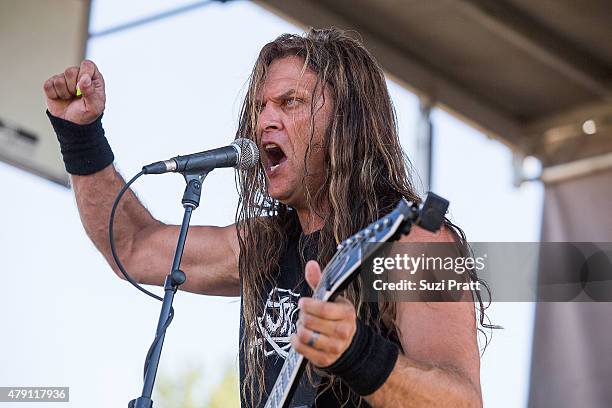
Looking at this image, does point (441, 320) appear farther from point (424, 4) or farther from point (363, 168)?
point (424, 4)

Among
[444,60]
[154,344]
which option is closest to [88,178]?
[154,344]

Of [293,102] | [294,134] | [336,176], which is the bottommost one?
[336,176]

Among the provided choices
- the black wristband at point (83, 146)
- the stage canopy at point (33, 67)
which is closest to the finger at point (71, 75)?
the black wristband at point (83, 146)

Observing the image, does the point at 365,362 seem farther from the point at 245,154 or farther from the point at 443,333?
the point at 245,154

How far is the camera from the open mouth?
291 cm

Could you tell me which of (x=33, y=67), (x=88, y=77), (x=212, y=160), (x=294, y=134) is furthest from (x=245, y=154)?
(x=33, y=67)

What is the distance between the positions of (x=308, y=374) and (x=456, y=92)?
155 inches

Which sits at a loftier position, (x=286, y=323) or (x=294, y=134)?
(x=294, y=134)

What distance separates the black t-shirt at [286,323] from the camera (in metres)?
2.57

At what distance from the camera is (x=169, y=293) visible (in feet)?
7.72

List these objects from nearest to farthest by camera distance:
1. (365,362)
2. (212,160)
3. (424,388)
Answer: (365,362)
(424,388)
(212,160)

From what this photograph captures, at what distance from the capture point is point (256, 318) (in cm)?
282

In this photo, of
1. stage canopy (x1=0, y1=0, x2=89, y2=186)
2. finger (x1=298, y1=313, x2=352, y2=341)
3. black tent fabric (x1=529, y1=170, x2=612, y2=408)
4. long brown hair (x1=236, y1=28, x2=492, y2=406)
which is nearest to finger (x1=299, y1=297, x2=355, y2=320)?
finger (x1=298, y1=313, x2=352, y2=341)

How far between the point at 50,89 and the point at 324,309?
4.54 feet
